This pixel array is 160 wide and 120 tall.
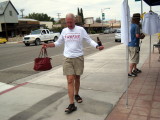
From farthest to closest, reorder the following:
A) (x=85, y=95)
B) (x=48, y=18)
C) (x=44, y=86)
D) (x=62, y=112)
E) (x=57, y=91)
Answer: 1. (x=48, y=18)
2. (x=44, y=86)
3. (x=57, y=91)
4. (x=85, y=95)
5. (x=62, y=112)

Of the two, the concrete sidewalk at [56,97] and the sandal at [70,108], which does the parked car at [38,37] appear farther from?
the sandal at [70,108]

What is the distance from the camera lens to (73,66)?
14.0ft

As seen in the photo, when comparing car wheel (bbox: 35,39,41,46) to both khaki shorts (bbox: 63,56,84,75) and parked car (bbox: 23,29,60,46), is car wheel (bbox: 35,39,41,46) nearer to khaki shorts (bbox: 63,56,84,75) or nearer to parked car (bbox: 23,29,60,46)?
parked car (bbox: 23,29,60,46)

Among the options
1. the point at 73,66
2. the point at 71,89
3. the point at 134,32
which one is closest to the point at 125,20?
the point at 73,66

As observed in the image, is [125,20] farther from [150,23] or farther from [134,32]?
[150,23]

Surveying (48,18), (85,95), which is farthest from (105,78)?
(48,18)

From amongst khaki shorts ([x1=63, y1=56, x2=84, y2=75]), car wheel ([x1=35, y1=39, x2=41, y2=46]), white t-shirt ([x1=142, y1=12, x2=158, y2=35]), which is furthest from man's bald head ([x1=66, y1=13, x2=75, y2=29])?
car wheel ([x1=35, y1=39, x2=41, y2=46])

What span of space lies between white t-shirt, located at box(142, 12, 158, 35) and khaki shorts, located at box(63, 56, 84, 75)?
3856 mm

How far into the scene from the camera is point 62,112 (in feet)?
13.5

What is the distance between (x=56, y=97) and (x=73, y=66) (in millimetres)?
1117

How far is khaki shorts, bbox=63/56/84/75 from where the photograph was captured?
419 centimetres

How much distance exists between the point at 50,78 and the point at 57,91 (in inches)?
59.9

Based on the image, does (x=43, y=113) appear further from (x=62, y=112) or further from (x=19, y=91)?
(x=19, y=91)

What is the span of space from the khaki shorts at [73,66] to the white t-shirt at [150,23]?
386 cm
